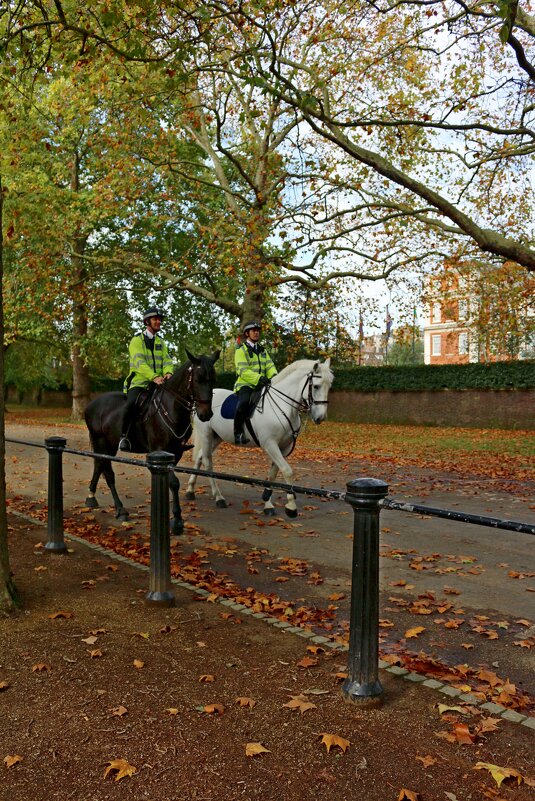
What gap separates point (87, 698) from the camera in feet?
12.4

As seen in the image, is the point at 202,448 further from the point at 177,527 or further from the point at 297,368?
the point at 177,527

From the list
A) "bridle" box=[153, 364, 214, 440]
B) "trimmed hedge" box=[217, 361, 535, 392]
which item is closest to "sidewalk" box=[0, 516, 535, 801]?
"bridle" box=[153, 364, 214, 440]

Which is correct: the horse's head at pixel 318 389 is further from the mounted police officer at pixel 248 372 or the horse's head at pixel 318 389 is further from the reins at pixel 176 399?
the reins at pixel 176 399

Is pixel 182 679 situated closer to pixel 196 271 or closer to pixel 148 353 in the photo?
pixel 148 353

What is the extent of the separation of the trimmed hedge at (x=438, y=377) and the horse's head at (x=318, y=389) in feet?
66.3

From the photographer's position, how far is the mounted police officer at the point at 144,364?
30.0ft

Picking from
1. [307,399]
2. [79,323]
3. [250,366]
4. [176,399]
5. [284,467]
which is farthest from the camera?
[79,323]

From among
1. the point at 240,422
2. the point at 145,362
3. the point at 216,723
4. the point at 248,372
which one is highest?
the point at 145,362

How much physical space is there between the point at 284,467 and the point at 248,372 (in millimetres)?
1647

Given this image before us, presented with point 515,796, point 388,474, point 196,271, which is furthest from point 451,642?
point 196,271

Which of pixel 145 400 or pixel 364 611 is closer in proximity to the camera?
pixel 364 611

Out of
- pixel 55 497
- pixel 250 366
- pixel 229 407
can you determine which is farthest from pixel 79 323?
pixel 55 497

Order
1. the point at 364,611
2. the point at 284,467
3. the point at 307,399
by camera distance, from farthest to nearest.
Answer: the point at 307,399 < the point at 284,467 < the point at 364,611

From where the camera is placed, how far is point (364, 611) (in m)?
3.75
